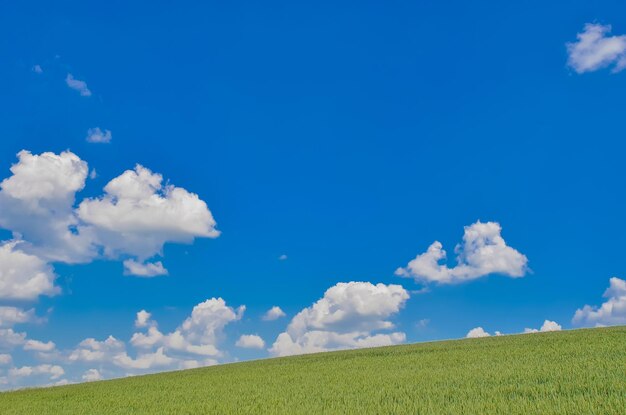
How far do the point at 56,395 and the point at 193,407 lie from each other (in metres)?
13.6

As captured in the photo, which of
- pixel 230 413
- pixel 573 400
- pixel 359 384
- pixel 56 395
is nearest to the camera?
pixel 573 400

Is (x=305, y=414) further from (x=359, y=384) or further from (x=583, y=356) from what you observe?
(x=583, y=356)

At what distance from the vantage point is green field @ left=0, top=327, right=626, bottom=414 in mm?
12406

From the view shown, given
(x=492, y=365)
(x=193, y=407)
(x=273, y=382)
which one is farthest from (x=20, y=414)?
(x=492, y=365)

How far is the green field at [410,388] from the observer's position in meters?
12.4

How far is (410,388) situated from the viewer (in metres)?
→ 16.2

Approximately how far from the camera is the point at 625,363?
16.9 meters

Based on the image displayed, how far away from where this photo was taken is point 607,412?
10.3m

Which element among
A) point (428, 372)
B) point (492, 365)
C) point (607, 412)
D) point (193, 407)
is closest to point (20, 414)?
point (193, 407)

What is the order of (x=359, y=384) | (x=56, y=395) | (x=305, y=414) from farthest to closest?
(x=56, y=395) < (x=359, y=384) < (x=305, y=414)

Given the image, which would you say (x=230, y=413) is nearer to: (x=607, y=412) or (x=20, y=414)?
(x=607, y=412)

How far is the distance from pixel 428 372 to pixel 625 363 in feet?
21.2

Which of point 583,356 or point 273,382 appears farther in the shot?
point 273,382

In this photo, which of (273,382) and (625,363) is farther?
(273,382)
